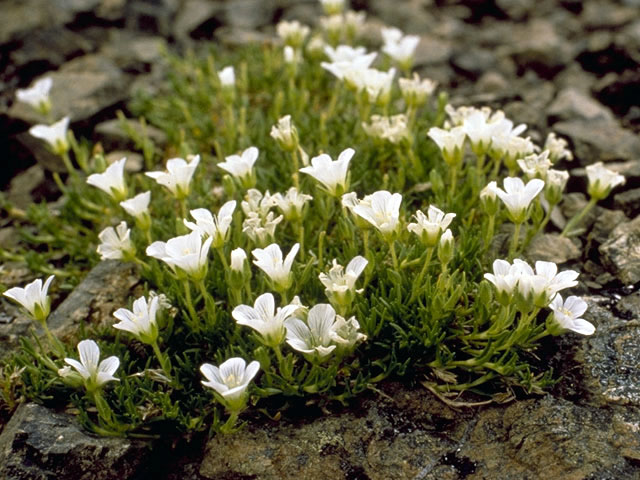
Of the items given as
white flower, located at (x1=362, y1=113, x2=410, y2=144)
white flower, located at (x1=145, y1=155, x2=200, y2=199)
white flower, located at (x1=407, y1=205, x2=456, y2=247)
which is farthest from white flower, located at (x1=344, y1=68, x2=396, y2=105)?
white flower, located at (x1=407, y1=205, x2=456, y2=247)

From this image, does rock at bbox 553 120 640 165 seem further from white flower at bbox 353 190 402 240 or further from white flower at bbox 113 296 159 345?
white flower at bbox 113 296 159 345

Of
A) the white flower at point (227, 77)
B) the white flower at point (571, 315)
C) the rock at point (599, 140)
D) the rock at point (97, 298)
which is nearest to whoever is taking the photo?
the white flower at point (571, 315)

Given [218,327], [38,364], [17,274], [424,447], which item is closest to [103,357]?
[38,364]

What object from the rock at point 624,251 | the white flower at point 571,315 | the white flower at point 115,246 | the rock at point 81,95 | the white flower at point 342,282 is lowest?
the rock at point 81,95

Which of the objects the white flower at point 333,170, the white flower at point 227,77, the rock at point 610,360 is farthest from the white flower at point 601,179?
the white flower at point 227,77

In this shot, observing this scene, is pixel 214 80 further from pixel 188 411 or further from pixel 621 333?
pixel 621 333

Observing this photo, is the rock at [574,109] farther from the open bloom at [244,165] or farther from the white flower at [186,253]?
the white flower at [186,253]
